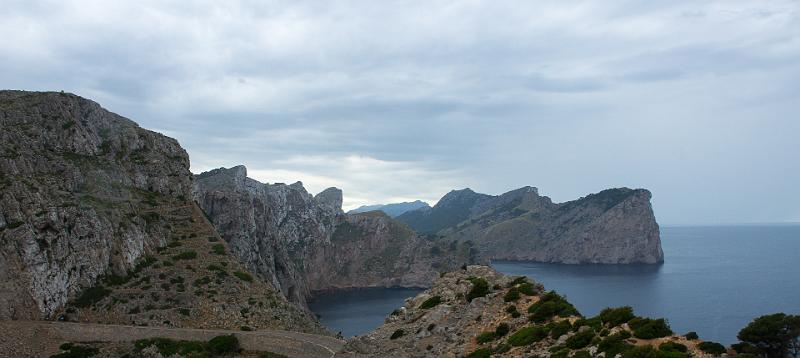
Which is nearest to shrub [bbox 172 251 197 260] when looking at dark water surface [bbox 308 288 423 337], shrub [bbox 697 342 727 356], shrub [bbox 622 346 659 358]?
dark water surface [bbox 308 288 423 337]

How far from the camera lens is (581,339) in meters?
24.5

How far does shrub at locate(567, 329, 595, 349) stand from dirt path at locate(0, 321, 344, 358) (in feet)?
115

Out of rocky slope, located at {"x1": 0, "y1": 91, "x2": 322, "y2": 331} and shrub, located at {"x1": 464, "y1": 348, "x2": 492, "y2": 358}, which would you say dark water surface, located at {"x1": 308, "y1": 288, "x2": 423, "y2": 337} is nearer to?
rocky slope, located at {"x1": 0, "y1": 91, "x2": 322, "y2": 331}

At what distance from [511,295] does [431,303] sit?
6.53m

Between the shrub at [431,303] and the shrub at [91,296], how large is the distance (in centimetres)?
4831

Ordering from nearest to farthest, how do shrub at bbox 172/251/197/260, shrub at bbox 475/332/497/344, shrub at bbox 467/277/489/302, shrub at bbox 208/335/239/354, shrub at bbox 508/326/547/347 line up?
A: shrub at bbox 508/326/547/347 < shrub at bbox 475/332/497/344 < shrub at bbox 467/277/489/302 < shrub at bbox 208/335/239/354 < shrub at bbox 172/251/197/260

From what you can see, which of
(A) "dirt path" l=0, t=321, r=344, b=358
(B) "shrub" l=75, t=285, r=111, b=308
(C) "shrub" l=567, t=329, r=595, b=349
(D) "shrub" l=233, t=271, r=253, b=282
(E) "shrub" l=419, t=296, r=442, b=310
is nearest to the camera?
(C) "shrub" l=567, t=329, r=595, b=349

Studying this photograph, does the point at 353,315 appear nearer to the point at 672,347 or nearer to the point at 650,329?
the point at 650,329

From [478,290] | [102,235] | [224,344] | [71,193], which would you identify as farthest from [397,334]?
[71,193]

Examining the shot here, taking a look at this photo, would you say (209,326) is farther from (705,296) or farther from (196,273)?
(705,296)

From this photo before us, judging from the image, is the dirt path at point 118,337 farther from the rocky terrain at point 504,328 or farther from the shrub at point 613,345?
the shrub at point 613,345

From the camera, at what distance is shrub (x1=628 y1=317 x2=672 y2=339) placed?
23.3m

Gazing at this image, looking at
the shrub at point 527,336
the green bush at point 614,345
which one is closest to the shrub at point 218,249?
the shrub at point 527,336

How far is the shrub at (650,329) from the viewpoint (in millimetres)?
23281
